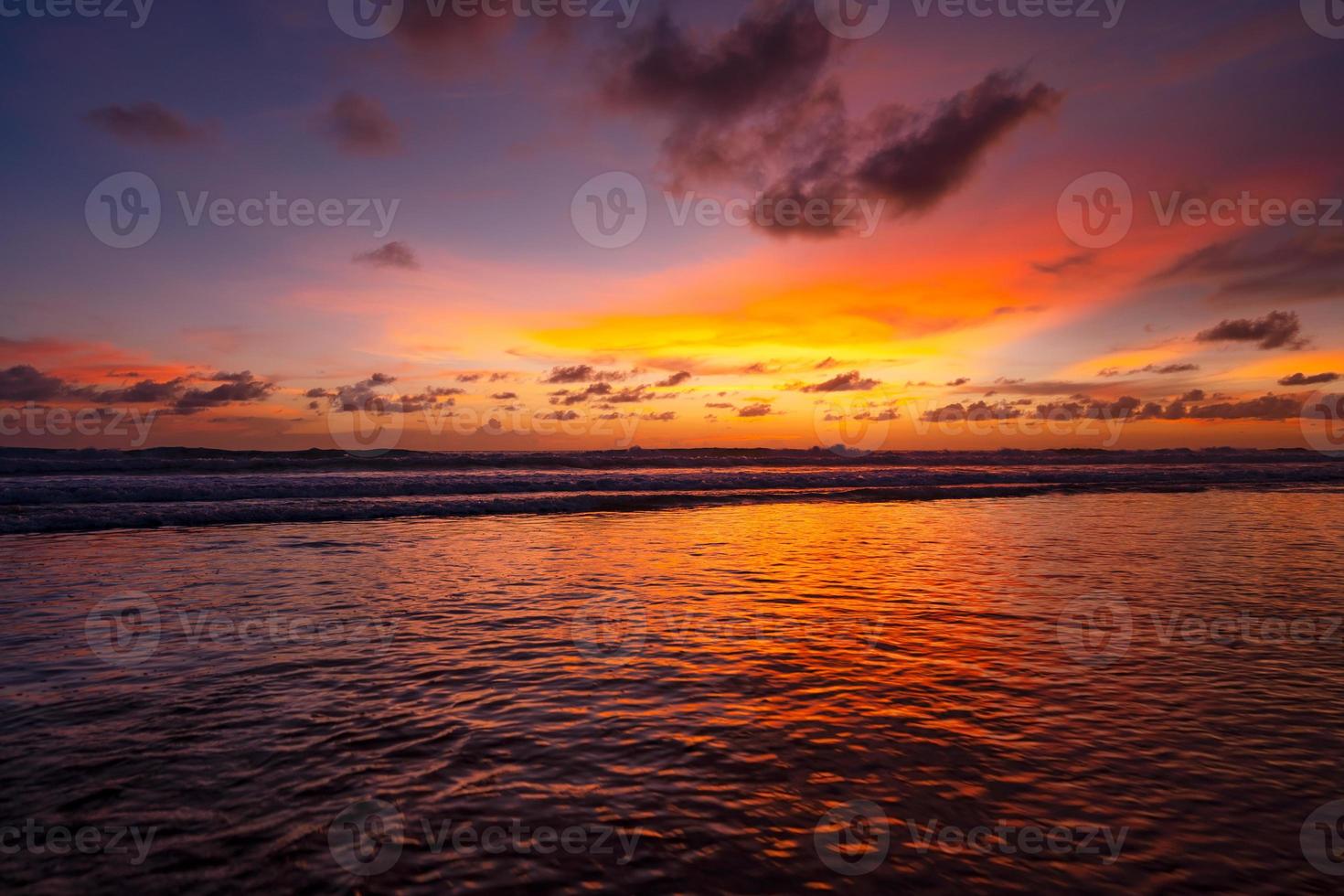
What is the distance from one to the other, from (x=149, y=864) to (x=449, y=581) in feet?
28.2

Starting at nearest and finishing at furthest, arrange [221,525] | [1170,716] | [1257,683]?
[1170,716] < [1257,683] < [221,525]

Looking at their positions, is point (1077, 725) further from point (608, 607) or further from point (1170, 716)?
point (608, 607)

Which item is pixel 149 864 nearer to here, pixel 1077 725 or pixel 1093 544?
pixel 1077 725

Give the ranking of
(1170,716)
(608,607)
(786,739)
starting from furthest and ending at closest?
(608,607) → (1170,716) → (786,739)

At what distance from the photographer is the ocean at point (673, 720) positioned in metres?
4.25

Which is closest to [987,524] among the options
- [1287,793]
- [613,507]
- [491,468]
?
[613,507]

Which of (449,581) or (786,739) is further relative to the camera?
(449,581)

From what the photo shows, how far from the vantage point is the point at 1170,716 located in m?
6.36

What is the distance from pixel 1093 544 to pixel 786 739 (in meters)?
14.1

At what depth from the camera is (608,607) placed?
1074 centimetres

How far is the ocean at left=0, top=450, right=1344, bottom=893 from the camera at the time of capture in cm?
425

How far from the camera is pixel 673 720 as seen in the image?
248 inches

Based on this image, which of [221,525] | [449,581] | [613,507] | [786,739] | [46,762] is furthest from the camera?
[613,507]

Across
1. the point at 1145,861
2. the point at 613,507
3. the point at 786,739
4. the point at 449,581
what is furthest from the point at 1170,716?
the point at 613,507
